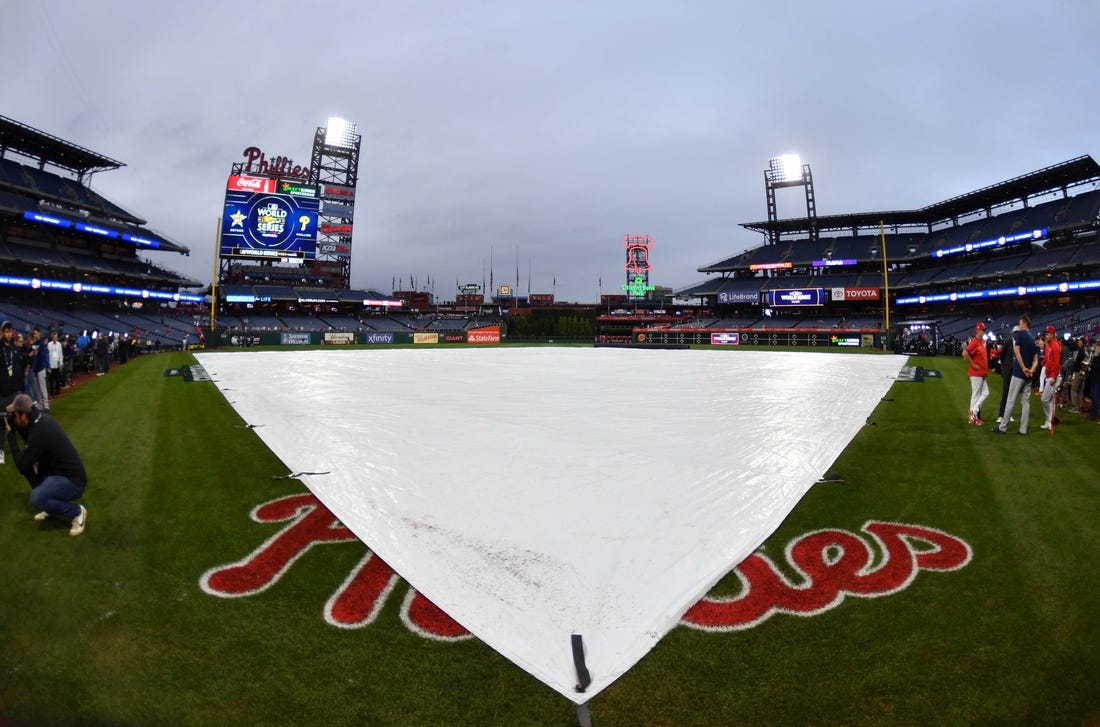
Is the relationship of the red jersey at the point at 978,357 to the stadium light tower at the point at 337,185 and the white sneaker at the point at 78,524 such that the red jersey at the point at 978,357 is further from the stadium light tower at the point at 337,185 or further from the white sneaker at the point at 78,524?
the stadium light tower at the point at 337,185

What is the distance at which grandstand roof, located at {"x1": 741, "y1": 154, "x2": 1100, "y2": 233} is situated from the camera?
4994cm

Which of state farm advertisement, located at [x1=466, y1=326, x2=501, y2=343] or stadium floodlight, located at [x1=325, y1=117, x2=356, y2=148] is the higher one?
stadium floodlight, located at [x1=325, y1=117, x2=356, y2=148]

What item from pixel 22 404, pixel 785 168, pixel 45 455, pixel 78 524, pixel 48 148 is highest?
pixel 785 168

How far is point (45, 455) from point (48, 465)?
0.37ft

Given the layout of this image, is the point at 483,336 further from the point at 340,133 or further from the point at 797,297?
the point at 797,297

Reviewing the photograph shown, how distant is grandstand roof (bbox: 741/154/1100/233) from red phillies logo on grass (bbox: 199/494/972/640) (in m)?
63.3

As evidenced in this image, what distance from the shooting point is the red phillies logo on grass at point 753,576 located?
3723 mm

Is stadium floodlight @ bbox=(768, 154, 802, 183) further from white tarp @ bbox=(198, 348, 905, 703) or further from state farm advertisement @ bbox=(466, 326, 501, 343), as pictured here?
white tarp @ bbox=(198, 348, 905, 703)

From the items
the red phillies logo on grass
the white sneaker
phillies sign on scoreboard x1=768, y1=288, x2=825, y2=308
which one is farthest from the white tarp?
phillies sign on scoreboard x1=768, y1=288, x2=825, y2=308

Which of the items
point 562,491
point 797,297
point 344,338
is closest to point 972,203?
point 797,297

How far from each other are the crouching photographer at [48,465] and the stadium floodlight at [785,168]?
8444 cm

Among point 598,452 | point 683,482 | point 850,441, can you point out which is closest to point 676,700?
point 683,482

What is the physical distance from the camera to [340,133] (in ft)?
245

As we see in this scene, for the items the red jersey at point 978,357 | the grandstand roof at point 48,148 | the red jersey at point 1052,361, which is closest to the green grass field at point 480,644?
the red jersey at point 978,357
